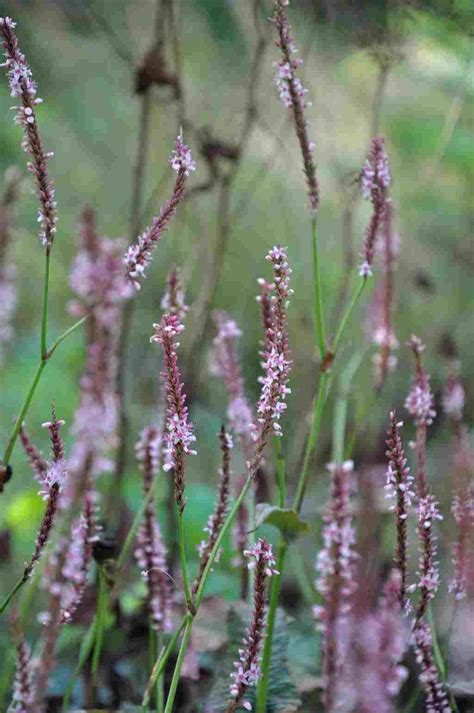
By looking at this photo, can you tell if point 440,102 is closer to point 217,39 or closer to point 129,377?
point 217,39

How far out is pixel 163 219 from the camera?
895mm

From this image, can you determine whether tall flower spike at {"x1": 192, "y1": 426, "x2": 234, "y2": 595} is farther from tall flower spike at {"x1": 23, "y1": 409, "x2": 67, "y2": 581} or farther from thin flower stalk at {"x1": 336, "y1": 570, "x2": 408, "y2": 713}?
thin flower stalk at {"x1": 336, "y1": 570, "x2": 408, "y2": 713}

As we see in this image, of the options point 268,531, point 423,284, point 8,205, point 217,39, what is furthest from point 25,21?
point 268,531

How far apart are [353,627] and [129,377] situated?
94.9 inches

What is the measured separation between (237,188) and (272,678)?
2.58 meters

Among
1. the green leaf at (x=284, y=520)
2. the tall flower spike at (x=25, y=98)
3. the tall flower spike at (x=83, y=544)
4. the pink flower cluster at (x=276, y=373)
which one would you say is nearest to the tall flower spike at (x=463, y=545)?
the green leaf at (x=284, y=520)

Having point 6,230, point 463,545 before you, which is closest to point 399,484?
point 463,545

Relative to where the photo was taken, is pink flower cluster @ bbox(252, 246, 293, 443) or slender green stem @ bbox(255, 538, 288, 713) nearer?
pink flower cluster @ bbox(252, 246, 293, 443)

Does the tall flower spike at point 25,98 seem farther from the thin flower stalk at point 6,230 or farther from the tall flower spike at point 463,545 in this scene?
the tall flower spike at point 463,545

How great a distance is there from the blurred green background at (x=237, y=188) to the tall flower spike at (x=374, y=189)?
1.59m

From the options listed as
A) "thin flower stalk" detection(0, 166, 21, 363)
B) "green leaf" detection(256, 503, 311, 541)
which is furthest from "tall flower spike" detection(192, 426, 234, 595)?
"thin flower stalk" detection(0, 166, 21, 363)

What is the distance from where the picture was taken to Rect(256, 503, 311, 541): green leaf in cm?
100

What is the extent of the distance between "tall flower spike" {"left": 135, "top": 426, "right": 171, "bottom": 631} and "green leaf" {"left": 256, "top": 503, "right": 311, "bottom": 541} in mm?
147

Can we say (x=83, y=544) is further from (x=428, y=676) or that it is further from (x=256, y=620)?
(x=428, y=676)
